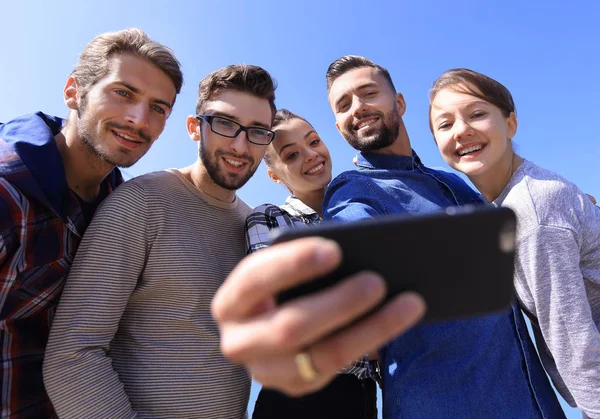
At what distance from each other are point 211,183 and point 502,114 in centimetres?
214

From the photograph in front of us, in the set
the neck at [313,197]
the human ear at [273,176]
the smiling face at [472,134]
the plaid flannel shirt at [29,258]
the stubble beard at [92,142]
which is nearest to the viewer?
the plaid flannel shirt at [29,258]

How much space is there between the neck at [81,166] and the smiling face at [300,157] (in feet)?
4.81

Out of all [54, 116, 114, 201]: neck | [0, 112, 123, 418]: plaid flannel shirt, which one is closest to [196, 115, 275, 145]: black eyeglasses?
[54, 116, 114, 201]: neck

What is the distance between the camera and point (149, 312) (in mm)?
2121

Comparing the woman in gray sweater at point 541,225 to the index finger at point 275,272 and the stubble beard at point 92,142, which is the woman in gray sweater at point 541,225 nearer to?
A: the index finger at point 275,272

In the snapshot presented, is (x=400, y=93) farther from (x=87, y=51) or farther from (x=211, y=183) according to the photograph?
(x=87, y=51)

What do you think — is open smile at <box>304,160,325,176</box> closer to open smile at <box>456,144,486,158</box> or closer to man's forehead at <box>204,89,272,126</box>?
man's forehead at <box>204,89,272,126</box>

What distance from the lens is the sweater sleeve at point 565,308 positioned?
157 centimetres

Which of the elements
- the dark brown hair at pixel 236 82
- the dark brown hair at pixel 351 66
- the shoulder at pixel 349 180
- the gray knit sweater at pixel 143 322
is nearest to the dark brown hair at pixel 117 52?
the dark brown hair at pixel 236 82

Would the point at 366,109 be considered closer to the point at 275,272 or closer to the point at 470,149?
the point at 470,149

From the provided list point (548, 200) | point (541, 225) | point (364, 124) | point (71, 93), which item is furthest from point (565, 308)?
point (71, 93)

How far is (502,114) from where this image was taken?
2363mm

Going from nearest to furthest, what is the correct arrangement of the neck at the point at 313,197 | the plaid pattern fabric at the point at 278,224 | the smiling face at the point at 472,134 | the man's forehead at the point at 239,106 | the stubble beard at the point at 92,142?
1. the plaid pattern fabric at the point at 278,224
2. the smiling face at the point at 472,134
3. the stubble beard at the point at 92,142
4. the man's forehead at the point at 239,106
5. the neck at the point at 313,197

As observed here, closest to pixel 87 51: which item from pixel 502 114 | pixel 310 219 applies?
pixel 310 219
